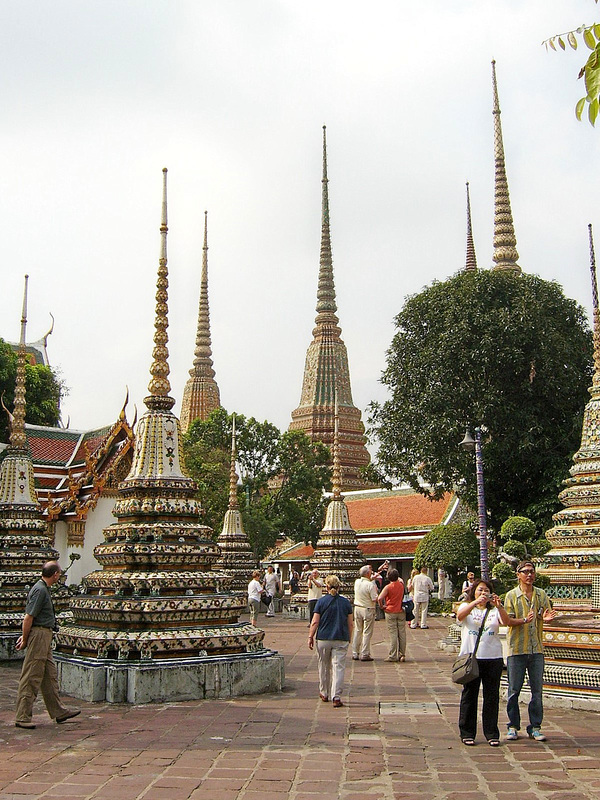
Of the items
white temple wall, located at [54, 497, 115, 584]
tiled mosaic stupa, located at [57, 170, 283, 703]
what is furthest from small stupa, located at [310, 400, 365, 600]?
tiled mosaic stupa, located at [57, 170, 283, 703]

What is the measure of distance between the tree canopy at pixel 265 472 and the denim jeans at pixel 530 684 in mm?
27521

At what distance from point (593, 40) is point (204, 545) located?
841 cm

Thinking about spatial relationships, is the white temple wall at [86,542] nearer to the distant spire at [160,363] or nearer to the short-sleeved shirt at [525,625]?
the distant spire at [160,363]

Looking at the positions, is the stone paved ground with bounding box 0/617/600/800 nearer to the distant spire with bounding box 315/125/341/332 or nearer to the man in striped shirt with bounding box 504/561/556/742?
the man in striped shirt with bounding box 504/561/556/742

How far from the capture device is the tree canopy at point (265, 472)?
117 ft

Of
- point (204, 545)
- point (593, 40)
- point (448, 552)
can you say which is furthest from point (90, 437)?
point (593, 40)

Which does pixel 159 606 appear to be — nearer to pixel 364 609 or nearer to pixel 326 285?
pixel 364 609

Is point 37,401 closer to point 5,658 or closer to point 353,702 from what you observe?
point 5,658

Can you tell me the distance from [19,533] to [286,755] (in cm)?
1062

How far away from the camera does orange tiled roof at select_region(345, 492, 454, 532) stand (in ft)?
126

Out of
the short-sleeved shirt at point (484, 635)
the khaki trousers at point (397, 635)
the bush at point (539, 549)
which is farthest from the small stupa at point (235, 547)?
the short-sleeved shirt at point (484, 635)

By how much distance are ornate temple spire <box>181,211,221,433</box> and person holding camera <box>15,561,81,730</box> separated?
154 feet

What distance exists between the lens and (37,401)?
35.3 m

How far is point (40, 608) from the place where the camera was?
28.4 ft
